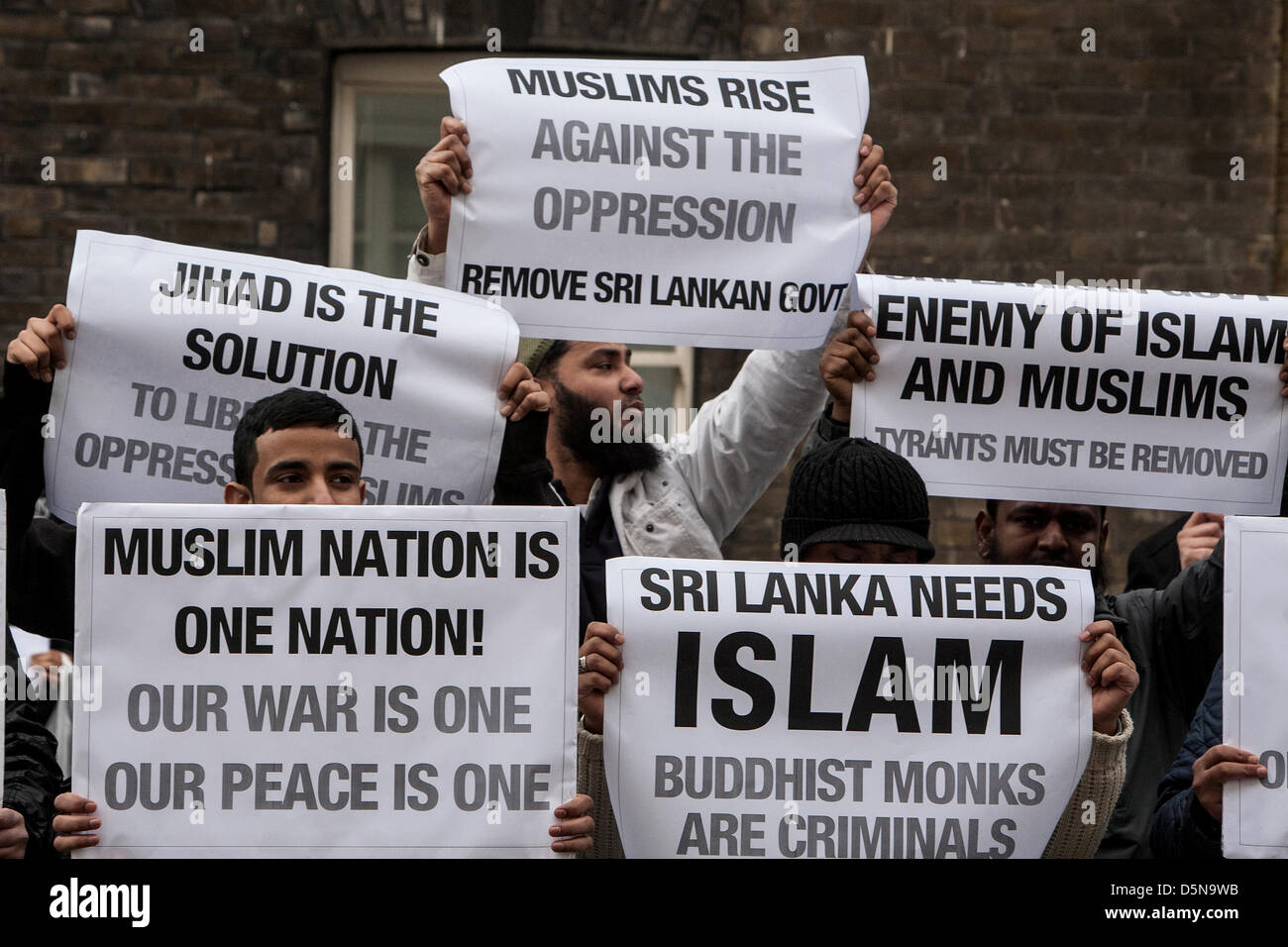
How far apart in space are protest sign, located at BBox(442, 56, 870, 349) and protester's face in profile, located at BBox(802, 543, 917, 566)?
25.1 inches

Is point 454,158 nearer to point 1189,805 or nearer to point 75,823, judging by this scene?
point 75,823

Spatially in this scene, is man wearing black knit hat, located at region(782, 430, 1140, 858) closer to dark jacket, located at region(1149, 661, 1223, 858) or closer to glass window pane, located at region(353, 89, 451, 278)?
dark jacket, located at region(1149, 661, 1223, 858)

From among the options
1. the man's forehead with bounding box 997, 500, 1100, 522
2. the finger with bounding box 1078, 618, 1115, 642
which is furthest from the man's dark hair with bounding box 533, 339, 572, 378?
the finger with bounding box 1078, 618, 1115, 642

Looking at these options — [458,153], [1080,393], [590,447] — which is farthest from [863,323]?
[458,153]

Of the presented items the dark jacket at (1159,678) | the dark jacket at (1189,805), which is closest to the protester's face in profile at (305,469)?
the dark jacket at (1159,678)

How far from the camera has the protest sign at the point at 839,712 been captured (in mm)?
3074

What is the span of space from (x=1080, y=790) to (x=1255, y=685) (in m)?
0.34

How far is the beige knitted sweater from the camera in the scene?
3115 mm

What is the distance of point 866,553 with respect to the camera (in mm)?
3428

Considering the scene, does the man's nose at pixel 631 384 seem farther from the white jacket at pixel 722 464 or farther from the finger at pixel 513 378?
the finger at pixel 513 378

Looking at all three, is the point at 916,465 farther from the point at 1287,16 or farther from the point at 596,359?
the point at 1287,16

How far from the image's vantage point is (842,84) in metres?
4.04

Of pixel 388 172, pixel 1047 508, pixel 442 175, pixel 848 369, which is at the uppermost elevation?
pixel 442 175

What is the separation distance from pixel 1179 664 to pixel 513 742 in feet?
4.63
